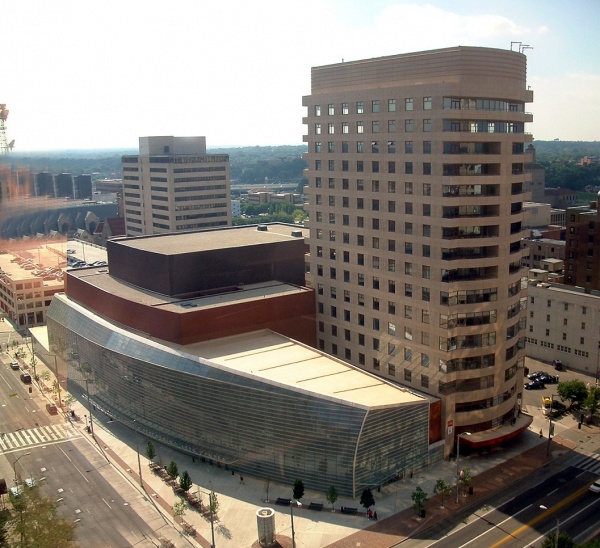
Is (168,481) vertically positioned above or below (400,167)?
below

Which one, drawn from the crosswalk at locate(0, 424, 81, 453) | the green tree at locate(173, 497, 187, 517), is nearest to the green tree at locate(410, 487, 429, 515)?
the green tree at locate(173, 497, 187, 517)

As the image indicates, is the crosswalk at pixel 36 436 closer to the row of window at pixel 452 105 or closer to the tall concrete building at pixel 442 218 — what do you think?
the tall concrete building at pixel 442 218

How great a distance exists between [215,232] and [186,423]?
45.6 meters

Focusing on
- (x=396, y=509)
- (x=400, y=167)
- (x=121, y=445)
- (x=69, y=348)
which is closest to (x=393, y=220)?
(x=400, y=167)

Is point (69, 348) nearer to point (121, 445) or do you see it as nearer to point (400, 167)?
point (121, 445)

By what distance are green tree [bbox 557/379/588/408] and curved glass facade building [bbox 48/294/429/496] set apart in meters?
24.2

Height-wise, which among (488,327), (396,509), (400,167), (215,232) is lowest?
(396,509)

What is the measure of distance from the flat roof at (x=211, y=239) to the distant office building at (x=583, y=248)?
47.2 meters

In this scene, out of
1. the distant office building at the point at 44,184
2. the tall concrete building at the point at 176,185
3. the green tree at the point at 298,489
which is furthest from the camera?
the tall concrete building at the point at 176,185

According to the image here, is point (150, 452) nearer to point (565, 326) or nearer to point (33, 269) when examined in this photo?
point (565, 326)

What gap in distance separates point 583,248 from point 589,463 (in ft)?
166

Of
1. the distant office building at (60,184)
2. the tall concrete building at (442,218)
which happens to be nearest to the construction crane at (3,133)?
the distant office building at (60,184)

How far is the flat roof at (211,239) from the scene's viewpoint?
97.4m

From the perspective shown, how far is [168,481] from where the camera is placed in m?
71.2
